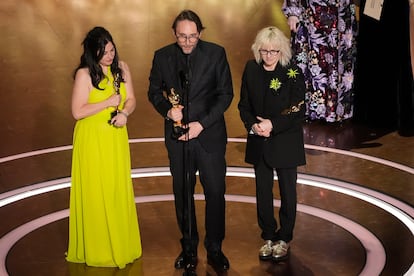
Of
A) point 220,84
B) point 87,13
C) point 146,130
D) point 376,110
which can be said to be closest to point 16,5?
point 87,13

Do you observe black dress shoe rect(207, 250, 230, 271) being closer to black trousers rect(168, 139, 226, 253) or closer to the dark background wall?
black trousers rect(168, 139, 226, 253)

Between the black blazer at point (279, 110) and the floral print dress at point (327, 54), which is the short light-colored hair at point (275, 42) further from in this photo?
the floral print dress at point (327, 54)

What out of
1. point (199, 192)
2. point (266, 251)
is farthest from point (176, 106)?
point (199, 192)

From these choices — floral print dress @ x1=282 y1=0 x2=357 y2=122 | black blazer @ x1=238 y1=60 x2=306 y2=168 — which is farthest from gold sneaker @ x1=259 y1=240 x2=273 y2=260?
floral print dress @ x1=282 y1=0 x2=357 y2=122

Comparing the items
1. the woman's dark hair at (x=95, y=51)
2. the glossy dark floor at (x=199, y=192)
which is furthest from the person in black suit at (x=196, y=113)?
the glossy dark floor at (x=199, y=192)

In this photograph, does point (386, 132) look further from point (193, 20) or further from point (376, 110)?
point (193, 20)

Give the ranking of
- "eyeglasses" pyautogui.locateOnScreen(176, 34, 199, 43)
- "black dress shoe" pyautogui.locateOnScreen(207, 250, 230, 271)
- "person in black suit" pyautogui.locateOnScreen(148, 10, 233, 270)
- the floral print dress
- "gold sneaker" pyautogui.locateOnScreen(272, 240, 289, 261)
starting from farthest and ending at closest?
the floral print dress → "gold sneaker" pyautogui.locateOnScreen(272, 240, 289, 261) → "black dress shoe" pyautogui.locateOnScreen(207, 250, 230, 271) → "person in black suit" pyautogui.locateOnScreen(148, 10, 233, 270) → "eyeglasses" pyautogui.locateOnScreen(176, 34, 199, 43)

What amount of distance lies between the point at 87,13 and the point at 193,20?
35.7 ft

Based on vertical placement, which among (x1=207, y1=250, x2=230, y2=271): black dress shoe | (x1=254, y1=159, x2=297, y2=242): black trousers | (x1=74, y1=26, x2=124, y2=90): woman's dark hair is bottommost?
(x1=207, y1=250, x2=230, y2=271): black dress shoe

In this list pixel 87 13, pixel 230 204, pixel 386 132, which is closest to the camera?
pixel 230 204

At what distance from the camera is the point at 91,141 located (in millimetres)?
4410

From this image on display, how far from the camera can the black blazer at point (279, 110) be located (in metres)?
4.38

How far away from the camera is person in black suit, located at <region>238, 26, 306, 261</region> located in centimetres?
433

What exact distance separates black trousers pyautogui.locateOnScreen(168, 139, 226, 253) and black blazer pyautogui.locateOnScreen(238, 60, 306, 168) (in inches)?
12.8
